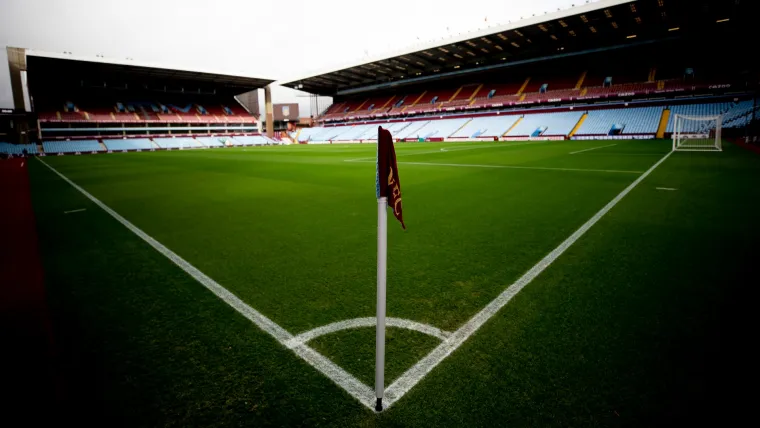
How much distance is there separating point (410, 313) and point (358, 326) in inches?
17.5

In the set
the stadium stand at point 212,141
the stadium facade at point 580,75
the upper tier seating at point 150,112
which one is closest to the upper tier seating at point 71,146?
the upper tier seating at point 150,112

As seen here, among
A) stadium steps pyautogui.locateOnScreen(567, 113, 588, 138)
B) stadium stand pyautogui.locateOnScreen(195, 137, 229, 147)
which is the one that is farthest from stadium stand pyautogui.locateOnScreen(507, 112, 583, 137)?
stadium stand pyautogui.locateOnScreen(195, 137, 229, 147)

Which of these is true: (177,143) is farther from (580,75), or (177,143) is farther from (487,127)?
(580,75)

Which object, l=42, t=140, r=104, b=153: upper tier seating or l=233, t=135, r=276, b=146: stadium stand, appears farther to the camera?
l=233, t=135, r=276, b=146: stadium stand

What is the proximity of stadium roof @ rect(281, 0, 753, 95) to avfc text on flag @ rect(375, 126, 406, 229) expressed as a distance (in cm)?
3808

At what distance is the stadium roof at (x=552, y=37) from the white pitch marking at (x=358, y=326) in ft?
124

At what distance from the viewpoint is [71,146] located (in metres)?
46.2

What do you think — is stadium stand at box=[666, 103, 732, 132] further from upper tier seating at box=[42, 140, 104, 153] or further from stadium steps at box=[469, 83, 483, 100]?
upper tier seating at box=[42, 140, 104, 153]

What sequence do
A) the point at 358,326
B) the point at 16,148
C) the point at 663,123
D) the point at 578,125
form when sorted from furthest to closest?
the point at 16,148 → the point at 578,125 → the point at 663,123 → the point at 358,326

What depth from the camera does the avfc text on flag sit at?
64.1 inches

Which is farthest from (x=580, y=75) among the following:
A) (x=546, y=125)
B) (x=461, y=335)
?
(x=461, y=335)

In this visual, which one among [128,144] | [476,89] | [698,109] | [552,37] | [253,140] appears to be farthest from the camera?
[253,140]

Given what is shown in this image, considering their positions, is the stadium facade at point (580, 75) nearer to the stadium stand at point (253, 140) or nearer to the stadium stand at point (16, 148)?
the stadium stand at point (253, 140)

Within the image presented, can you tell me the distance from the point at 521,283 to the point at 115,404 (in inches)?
122
